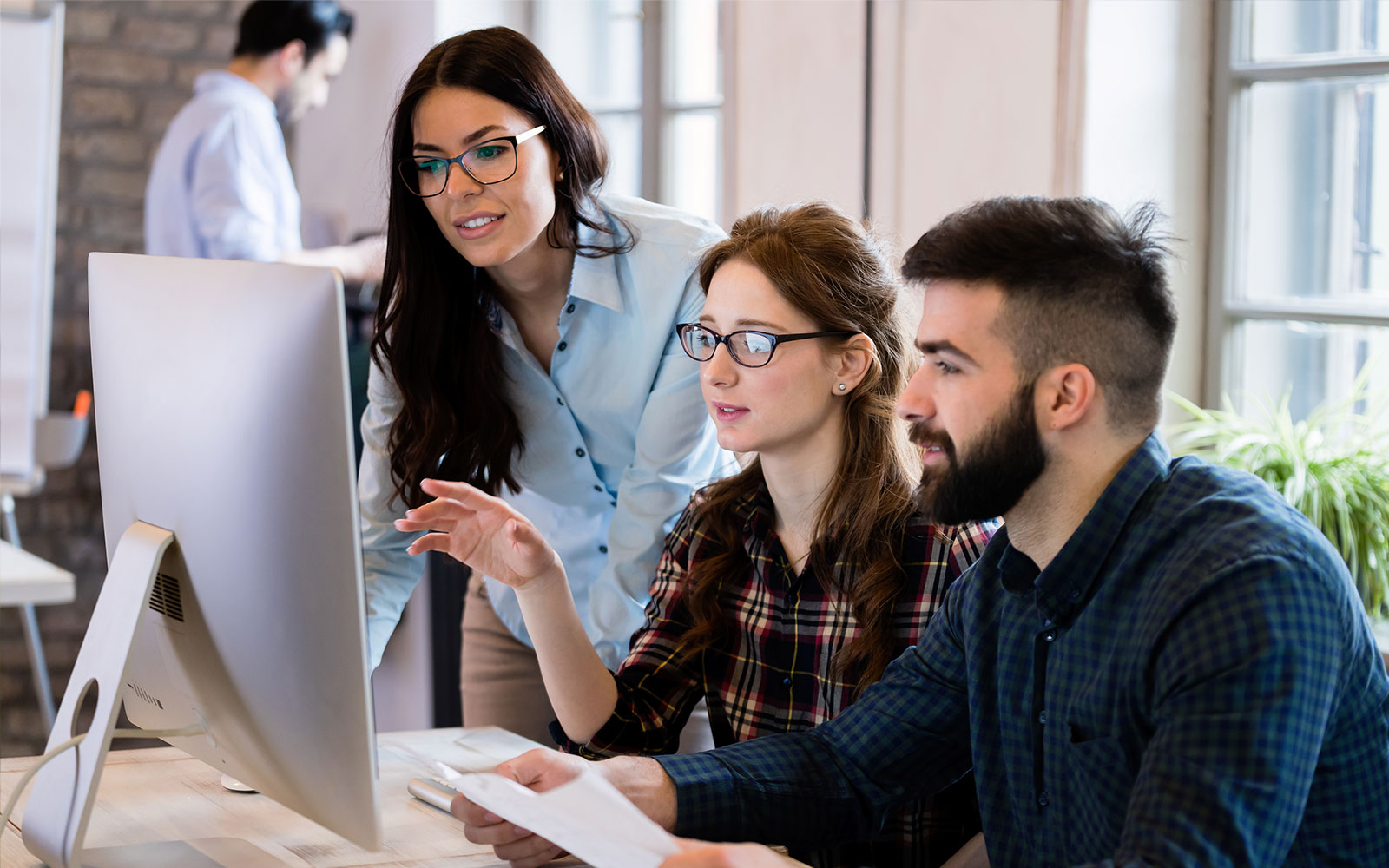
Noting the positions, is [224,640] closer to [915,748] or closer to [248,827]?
[248,827]

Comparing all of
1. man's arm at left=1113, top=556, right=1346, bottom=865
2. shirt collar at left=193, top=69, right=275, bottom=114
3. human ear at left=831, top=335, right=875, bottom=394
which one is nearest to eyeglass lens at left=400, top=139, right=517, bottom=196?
human ear at left=831, top=335, right=875, bottom=394

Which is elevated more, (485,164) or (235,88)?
(235,88)

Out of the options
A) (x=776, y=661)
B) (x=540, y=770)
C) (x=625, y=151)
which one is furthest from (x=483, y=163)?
(x=625, y=151)

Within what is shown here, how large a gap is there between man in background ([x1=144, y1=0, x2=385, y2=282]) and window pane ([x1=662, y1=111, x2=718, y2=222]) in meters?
0.84

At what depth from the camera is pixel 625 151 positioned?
3.70 meters

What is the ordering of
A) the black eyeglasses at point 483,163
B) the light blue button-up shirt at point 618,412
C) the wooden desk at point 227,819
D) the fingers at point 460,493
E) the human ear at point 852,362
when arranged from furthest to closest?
the light blue button-up shirt at point 618,412
the black eyeglasses at point 483,163
the human ear at point 852,362
the fingers at point 460,493
the wooden desk at point 227,819

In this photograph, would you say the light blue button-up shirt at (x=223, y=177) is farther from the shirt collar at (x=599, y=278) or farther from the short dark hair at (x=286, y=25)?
the shirt collar at (x=599, y=278)

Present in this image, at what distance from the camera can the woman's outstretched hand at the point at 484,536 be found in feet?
4.43

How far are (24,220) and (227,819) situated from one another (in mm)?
2223

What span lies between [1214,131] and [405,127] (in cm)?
136

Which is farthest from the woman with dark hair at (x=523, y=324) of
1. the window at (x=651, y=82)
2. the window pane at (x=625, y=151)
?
the window pane at (x=625, y=151)

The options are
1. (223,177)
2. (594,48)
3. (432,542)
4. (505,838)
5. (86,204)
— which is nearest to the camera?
(505,838)

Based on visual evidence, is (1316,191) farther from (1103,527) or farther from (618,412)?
(1103,527)

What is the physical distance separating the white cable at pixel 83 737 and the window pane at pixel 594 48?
108 inches
